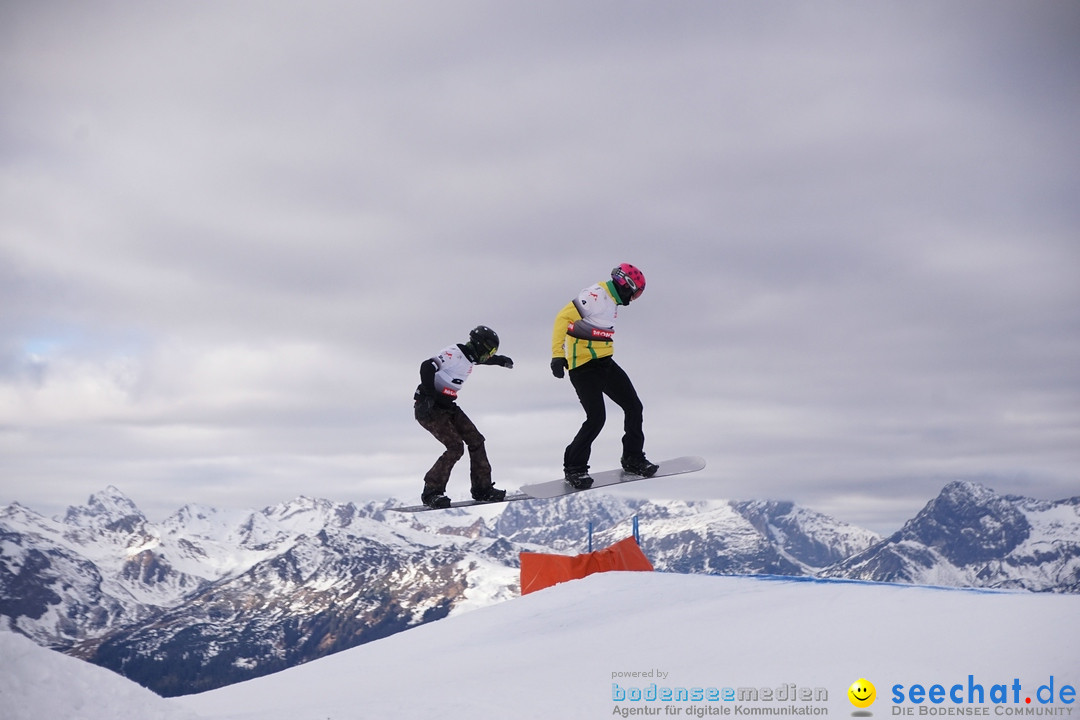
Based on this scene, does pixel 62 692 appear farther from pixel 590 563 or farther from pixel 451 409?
pixel 590 563

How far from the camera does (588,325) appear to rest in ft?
57.0

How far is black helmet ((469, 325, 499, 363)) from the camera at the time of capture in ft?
58.2

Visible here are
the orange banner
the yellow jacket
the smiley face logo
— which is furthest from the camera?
the orange banner

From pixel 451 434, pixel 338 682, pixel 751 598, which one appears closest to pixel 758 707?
pixel 751 598

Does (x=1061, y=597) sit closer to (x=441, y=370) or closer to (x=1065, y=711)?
(x=1065, y=711)

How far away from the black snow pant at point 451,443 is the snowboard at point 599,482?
449mm

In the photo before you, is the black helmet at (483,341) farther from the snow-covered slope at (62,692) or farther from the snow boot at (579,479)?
the snow-covered slope at (62,692)

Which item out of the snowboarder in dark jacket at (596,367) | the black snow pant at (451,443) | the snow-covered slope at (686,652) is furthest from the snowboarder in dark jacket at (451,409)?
the snow-covered slope at (686,652)

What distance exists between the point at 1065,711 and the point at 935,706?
45.4 inches

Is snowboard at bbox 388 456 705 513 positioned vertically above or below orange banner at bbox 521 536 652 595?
above

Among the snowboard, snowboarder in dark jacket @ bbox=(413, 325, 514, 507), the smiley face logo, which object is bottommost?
the smiley face logo

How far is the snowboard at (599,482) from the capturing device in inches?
715

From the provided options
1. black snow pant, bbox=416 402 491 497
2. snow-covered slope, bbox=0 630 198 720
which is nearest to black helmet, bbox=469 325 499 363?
black snow pant, bbox=416 402 491 497

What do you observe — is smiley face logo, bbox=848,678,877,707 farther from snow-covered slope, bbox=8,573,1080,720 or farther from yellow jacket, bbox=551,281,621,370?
yellow jacket, bbox=551,281,621,370
